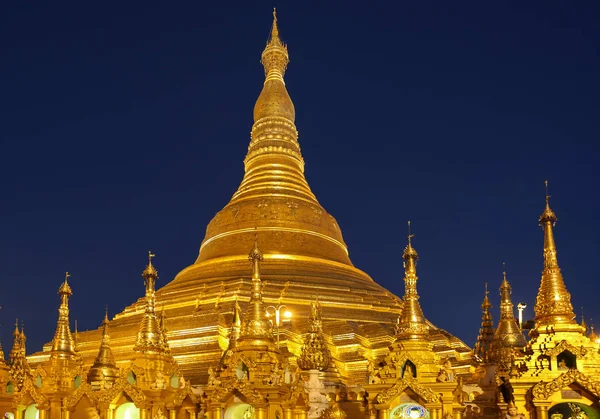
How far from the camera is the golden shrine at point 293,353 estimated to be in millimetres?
15906

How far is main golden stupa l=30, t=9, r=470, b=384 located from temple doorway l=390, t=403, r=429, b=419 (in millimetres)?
7033

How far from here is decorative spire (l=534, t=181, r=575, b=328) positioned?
625 inches

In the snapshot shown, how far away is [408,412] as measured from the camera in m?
16.6

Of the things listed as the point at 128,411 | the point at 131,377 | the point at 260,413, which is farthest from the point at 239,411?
the point at 128,411

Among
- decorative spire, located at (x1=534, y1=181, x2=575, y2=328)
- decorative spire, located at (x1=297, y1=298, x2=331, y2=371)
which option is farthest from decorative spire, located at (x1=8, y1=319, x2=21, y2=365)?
decorative spire, located at (x1=534, y1=181, x2=575, y2=328)

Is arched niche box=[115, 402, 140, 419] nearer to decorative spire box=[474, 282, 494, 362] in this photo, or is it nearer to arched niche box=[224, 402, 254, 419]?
arched niche box=[224, 402, 254, 419]

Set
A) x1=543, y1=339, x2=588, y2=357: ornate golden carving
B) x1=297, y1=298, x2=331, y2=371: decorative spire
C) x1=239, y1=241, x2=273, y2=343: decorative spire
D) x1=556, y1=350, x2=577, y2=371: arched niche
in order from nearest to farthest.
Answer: x1=543, y1=339, x2=588, y2=357: ornate golden carving
x1=556, y1=350, x2=577, y2=371: arched niche
x1=239, y1=241, x2=273, y2=343: decorative spire
x1=297, y1=298, x2=331, y2=371: decorative spire

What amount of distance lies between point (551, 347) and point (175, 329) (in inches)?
607

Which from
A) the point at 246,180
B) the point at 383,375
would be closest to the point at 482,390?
the point at 383,375

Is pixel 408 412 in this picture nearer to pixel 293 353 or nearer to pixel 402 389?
pixel 402 389

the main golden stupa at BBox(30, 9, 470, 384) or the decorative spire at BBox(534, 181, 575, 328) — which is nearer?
the decorative spire at BBox(534, 181, 575, 328)

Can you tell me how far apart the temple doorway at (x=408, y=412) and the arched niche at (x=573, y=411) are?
9.14ft

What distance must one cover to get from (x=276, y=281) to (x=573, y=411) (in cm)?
1698

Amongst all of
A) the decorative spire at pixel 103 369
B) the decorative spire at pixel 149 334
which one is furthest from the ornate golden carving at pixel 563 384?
the decorative spire at pixel 103 369
